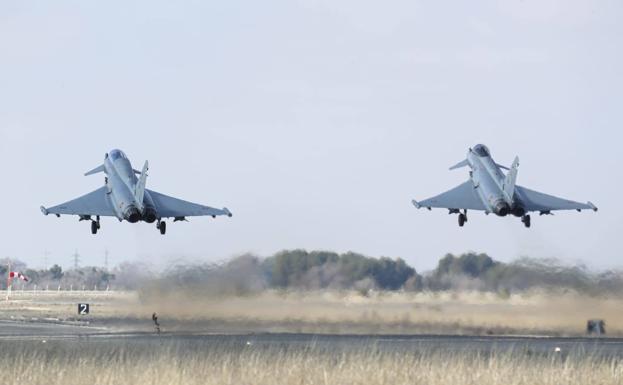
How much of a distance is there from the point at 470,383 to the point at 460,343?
15.9m

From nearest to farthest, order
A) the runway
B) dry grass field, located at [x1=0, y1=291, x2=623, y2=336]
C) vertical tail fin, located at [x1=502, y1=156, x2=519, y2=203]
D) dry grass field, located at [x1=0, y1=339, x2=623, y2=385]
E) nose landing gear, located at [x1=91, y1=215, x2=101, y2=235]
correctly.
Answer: dry grass field, located at [x1=0, y1=339, x2=623, y2=385], the runway, dry grass field, located at [x1=0, y1=291, x2=623, y2=336], vertical tail fin, located at [x1=502, y1=156, x2=519, y2=203], nose landing gear, located at [x1=91, y1=215, x2=101, y2=235]

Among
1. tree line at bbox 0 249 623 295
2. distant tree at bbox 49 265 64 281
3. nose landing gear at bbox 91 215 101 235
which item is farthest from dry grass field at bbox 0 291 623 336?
distant tree at bbox 49 265 64 281

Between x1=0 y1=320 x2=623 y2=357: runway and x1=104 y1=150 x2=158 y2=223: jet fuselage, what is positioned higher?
x1=104 y1=150 x2=158 y2=223: jet fuselage

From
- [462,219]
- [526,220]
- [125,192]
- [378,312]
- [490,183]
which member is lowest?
[378,312]

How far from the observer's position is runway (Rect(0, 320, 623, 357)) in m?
43.3

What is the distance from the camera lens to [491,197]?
6272cm

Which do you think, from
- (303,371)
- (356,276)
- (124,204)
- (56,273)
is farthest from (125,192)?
(56,273)

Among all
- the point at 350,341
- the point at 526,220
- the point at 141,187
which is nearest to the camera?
the point at 350,341

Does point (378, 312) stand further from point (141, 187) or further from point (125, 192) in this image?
point (125, 192)

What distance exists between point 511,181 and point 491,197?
2.11m

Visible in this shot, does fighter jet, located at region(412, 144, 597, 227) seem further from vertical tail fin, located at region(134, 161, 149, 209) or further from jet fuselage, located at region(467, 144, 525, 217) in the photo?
vertical tail fin, located at region(134, 161, 149, 209)

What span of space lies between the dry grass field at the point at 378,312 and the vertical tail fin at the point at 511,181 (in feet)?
21.7

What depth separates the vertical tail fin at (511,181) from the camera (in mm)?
60375

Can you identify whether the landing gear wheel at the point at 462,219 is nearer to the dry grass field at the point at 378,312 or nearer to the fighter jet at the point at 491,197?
the fighter jet at the point at 491,197
